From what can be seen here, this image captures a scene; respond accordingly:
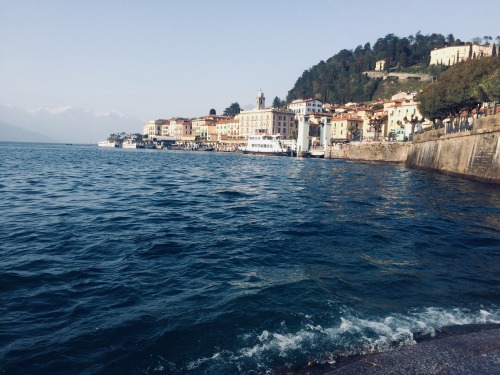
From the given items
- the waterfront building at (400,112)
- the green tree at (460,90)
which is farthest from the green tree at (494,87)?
the waterfront building at (400,112)

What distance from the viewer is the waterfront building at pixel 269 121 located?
5364 inches

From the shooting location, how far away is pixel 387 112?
100125mm

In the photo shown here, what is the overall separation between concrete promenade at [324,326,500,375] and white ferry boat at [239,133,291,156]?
323 feet

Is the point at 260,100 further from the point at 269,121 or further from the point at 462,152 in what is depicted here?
the point at 462,152

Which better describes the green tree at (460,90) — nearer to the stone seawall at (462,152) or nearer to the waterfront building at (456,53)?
the stone seawall at (462,152)

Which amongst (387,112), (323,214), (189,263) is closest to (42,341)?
(189,263)

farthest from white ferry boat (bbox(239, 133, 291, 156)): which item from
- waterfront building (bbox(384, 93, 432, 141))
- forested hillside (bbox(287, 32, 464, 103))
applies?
forested hillside (bbox(287, 32, 464, 103))

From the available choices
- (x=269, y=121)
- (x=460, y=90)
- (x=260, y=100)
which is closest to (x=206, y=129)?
(x=260, y=100)

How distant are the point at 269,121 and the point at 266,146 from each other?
30.7m

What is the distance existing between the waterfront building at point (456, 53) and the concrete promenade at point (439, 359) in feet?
569

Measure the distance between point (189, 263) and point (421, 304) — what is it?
5487 millimetres

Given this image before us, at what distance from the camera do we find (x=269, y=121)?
136625 mm

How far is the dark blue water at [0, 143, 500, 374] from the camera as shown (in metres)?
5.40

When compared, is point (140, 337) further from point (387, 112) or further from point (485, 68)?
point (387, 112)
